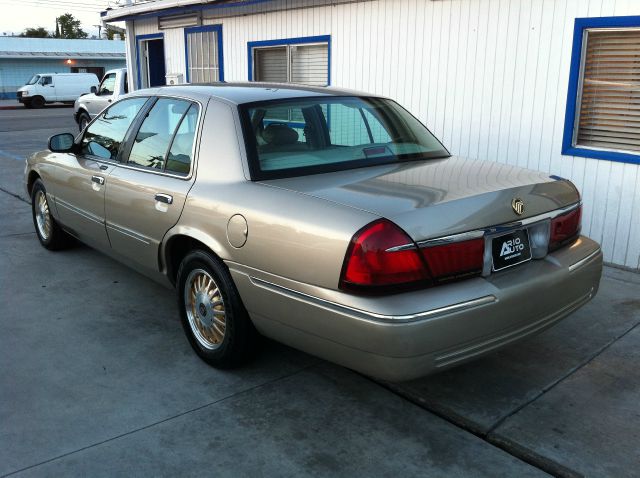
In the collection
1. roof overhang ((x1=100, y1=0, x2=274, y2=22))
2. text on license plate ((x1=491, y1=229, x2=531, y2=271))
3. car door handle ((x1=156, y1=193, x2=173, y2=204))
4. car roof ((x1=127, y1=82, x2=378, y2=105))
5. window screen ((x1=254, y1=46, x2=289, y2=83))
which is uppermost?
roof overhang ((x1=100, y1=0, x2=274, y2=22))

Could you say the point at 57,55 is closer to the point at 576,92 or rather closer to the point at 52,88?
the point at 52,88

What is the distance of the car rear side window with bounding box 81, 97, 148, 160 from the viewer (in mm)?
4707

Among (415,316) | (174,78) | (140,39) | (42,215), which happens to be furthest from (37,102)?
(415,316)

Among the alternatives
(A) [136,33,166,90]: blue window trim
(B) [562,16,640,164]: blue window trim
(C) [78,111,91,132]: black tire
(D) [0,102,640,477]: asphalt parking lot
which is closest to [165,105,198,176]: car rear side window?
(D) [0,102,640,477]: asphalt parking lot

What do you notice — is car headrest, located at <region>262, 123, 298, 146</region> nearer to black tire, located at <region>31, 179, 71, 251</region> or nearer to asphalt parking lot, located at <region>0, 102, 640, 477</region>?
asphalt parking lot, located at <region>0, 102, 640, 477</region>

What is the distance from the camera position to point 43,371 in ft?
12.4

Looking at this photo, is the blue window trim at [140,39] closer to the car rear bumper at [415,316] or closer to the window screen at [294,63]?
the window screen at [294,63]

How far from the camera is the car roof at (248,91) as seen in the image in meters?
3.91

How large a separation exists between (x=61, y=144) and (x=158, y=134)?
4.87 ft

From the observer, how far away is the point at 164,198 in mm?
3932

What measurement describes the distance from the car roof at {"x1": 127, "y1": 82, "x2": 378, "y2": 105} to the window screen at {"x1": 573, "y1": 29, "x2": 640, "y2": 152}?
2795 mm

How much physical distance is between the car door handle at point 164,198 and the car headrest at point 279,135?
2.32 ft

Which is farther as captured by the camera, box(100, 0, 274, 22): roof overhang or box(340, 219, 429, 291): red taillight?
box(100, 0, 274, 22): roof overhang

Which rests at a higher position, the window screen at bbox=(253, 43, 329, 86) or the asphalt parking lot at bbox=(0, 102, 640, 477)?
the window screen at bbox=(253, 43, 329, 86)
